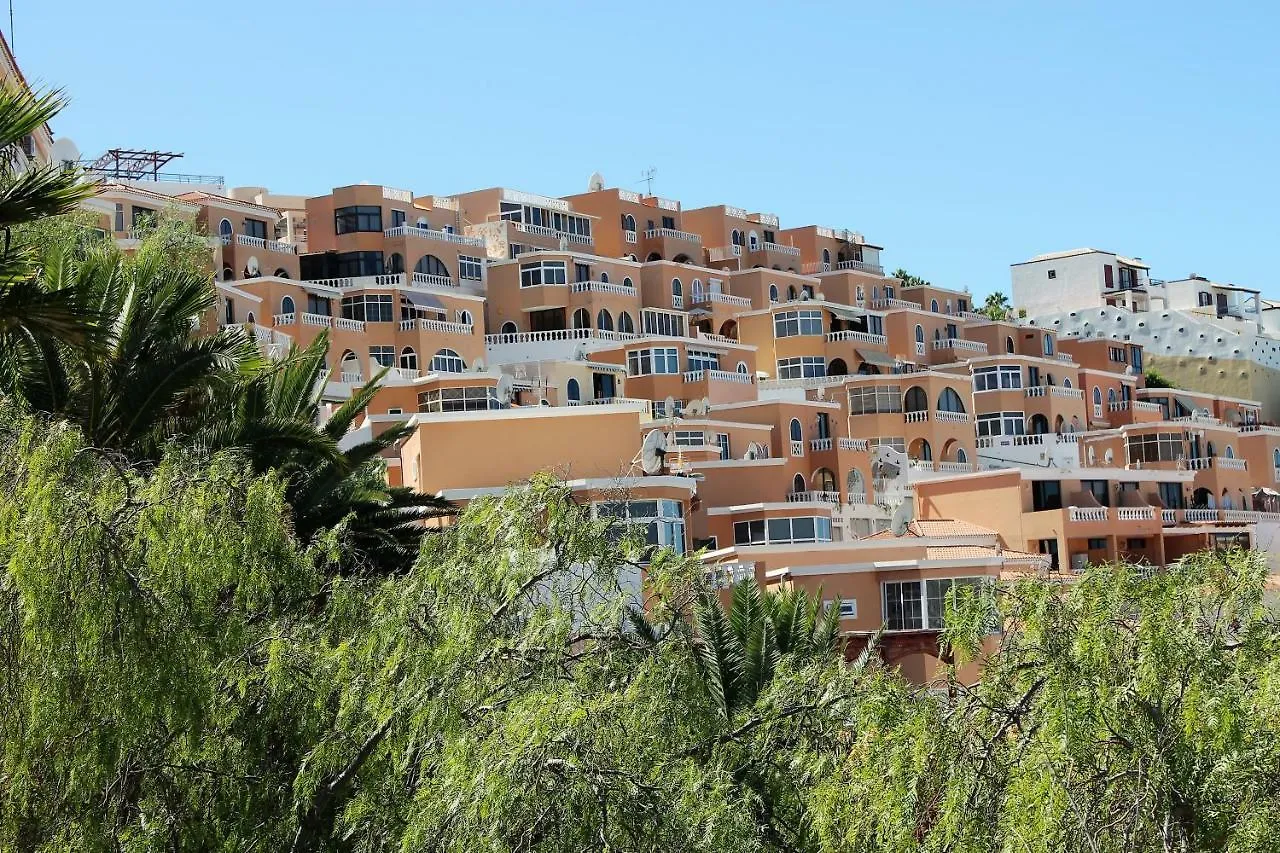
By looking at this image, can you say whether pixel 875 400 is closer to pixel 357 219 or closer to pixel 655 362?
pixel 655 362

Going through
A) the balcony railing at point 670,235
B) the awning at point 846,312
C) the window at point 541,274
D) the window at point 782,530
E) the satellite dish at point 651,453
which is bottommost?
the window at point 782,530

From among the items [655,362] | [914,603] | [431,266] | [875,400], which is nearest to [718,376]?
[655,362]

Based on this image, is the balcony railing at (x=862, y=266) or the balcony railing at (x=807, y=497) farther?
the balcony railing at (x=862, y=266)

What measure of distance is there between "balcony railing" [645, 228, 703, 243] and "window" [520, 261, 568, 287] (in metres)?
12.6

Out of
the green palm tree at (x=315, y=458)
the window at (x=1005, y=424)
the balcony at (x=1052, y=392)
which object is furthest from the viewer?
the balcony at (x=1052, y=392)

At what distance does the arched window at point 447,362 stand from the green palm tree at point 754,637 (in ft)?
136

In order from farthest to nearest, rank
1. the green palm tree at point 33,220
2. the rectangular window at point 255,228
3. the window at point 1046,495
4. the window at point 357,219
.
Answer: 1. the window at point 357,219
2. the rectangular window at point 255,228
3. the window at point 1046,495
4. the green palm tree at point 33,220

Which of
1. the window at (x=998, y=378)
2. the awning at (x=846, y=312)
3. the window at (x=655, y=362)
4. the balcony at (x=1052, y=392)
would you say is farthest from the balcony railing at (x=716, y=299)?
the window at (x=655, y=362)

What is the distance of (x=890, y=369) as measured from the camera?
3255 inches

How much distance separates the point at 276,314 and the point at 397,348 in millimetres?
5436

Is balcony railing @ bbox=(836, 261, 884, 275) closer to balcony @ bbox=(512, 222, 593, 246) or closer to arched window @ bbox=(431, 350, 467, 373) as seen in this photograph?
balcony @ bbox=(512, 222, 593, 246)

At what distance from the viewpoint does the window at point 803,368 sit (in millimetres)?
80938

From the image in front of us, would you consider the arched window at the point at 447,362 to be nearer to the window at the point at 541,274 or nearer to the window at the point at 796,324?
the window at the point at 541,274

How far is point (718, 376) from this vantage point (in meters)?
71.4
